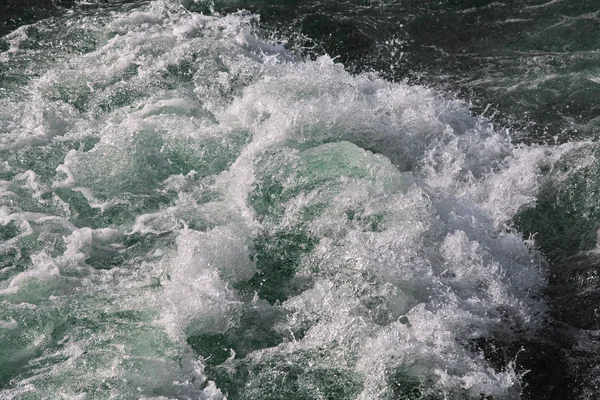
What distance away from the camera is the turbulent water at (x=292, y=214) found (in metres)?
4.70

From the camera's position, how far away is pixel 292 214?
5621mm

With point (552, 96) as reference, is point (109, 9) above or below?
above

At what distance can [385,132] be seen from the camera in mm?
6500

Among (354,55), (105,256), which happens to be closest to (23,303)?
(105,256)

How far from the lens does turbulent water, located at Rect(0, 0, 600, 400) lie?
15.4 feet

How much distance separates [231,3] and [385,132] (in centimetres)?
335

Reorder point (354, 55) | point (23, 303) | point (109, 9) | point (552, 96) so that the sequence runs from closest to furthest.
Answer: point (23, 303)
point (552, 96)
point (354, 55)
point (109, 9)

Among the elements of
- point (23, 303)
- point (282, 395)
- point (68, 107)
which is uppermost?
point (68, 107)

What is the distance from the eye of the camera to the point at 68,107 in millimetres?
6809

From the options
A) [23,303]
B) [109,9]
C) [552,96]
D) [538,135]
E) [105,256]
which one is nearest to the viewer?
[23,303]

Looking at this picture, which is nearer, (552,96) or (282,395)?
(282,395)

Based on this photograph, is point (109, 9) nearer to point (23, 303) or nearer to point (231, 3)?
point (231, 3)

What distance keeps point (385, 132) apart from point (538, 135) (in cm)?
162

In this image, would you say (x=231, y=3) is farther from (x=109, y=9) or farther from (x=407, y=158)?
(x=407, y=158)
